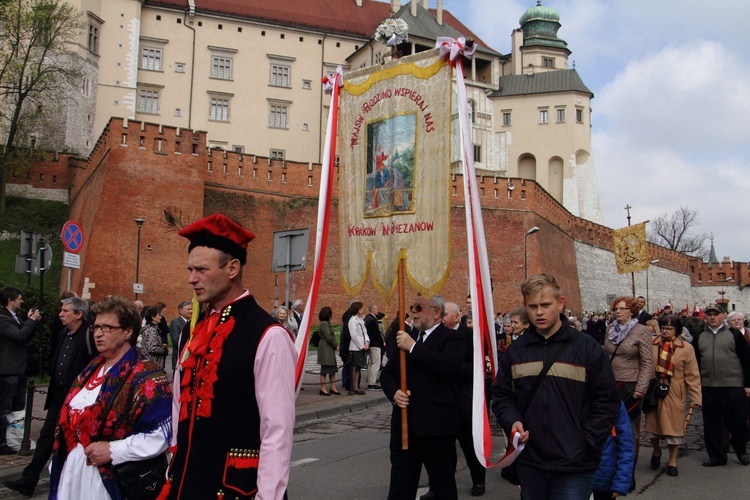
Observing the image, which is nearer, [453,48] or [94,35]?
[453,48]

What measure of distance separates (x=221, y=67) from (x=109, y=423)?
184ft

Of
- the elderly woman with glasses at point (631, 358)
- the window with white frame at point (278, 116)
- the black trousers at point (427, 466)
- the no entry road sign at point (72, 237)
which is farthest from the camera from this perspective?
the window with white frame at point (278, 116)

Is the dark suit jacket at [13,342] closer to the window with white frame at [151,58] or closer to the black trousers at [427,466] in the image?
the black trousers at [427,466]

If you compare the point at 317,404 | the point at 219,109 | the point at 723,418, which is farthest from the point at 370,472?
the point at 219,109

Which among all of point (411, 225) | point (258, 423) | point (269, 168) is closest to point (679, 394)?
point (411, 225)

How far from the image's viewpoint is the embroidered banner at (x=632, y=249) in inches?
997

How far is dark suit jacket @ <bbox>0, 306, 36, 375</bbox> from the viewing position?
A: 8.02 m

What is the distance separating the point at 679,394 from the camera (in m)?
8.23

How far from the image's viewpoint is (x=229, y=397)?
9.86ft

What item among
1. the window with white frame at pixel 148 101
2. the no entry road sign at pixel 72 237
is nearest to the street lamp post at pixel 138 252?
the no entry road sign at pixel 72 237

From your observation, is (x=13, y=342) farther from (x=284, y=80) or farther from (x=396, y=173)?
(x=284, y=80)

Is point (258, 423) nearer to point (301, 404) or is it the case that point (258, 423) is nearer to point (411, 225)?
point (411, 225)

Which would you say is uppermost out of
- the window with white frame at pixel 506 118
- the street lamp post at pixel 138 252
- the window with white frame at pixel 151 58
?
the window with white frame at pixel 151 58

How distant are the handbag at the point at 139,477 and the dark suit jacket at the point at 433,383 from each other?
226 cm
